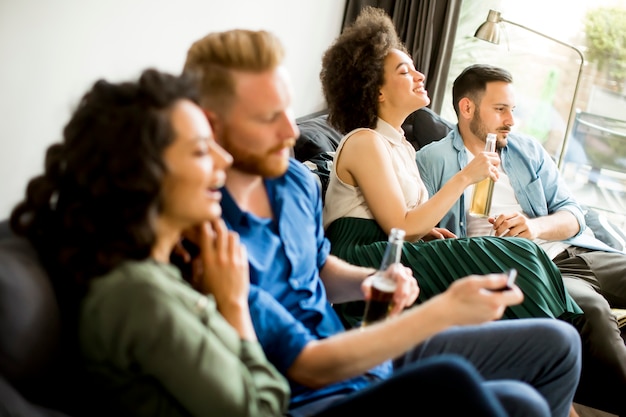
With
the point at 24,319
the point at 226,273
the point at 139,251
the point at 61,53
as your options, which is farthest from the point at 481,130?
the point at 24,319

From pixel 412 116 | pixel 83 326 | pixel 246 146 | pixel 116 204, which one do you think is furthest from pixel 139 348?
pixel 412 116

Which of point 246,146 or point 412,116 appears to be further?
point 412,116

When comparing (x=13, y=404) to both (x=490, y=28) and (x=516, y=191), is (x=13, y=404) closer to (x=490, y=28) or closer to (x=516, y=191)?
(x=516, y=191)

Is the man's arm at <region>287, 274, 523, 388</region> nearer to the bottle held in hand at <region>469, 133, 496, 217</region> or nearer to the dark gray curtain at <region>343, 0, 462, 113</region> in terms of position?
the bottle held in hand at <region>469, 133, 496, 217</region>

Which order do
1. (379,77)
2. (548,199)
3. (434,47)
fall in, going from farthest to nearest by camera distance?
(434,47) → (548,199) → (379,77)

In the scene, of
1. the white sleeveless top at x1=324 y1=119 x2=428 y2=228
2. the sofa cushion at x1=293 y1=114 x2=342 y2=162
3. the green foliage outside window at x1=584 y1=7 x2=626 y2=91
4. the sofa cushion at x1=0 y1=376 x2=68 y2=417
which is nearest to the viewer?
the sofa cushion at x1=0 y1=376 x2=68 y2=417

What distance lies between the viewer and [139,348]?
43.0 inches

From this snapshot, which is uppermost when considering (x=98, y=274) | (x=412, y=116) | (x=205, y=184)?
(x=205, y=184)

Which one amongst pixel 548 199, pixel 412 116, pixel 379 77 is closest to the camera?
pixel 379 77

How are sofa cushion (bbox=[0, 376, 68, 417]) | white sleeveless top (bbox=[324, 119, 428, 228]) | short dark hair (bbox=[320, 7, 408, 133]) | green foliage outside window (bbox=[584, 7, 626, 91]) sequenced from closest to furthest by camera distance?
sofa cushion (bbox=[0, 376, 68, 417]), white sleeveless top (bbox=[324, 119, 428, 228]), short dark hair (bbox=[320, 7, 408, 133]), green foliage outside window (bbox=[584, 7, 626, 91])

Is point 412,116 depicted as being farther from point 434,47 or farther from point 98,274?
point 98,274

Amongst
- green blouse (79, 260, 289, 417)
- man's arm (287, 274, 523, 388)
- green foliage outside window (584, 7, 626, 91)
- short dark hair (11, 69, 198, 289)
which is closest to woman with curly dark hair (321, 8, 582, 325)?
man's arm (287, 274, 523, 388)

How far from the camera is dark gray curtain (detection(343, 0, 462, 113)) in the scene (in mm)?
3840

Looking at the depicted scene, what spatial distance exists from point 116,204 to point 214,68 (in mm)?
413
